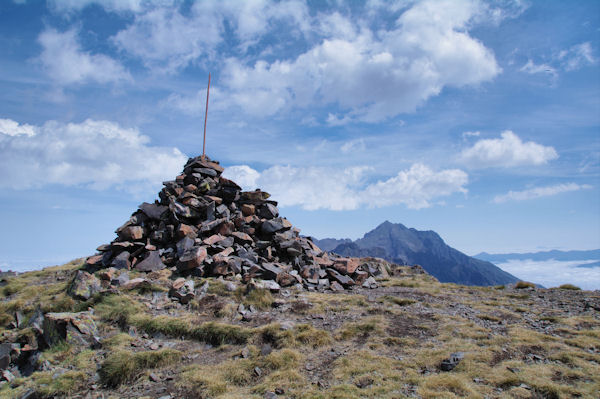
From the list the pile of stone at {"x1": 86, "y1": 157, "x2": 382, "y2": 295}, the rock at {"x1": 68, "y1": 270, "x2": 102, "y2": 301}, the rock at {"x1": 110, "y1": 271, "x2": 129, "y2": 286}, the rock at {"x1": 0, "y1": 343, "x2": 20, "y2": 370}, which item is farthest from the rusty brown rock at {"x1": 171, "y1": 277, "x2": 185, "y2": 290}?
the rock at {"x1": 0, "y1": 343, "x2": 20, "y2": 370}

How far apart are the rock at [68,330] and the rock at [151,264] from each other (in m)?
7.00

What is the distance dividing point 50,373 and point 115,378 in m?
2.45

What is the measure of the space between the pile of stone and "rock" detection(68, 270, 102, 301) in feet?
10.9

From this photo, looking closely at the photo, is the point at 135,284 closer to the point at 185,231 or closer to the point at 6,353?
the point at 6,353

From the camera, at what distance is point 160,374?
392 inches

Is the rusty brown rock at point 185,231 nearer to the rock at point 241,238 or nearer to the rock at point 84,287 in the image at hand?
the rock at point 241,238

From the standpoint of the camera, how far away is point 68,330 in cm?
1197

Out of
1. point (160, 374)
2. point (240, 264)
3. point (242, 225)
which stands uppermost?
point (242, 225)

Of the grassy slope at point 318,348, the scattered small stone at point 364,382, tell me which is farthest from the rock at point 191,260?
the scattered small stone at point 364,382

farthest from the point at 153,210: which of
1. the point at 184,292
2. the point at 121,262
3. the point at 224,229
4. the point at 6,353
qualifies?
the point at 6,353

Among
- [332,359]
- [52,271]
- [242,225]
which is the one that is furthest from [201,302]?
[52,271]

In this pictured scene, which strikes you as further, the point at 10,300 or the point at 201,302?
the point at 10,300

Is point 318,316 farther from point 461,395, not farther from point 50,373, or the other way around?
point 50,373

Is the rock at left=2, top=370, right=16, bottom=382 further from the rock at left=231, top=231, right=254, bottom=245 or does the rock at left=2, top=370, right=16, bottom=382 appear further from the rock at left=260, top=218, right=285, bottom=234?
the rock at left=260, top=218, right=285, bottom=234
